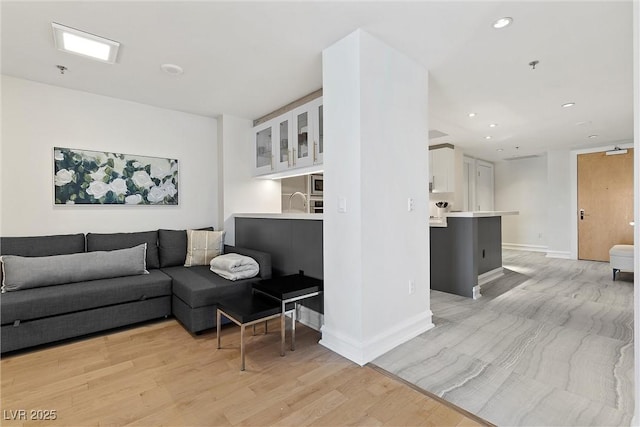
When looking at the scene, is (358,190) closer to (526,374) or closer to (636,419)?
(526,374)

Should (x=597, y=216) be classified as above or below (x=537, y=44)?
below

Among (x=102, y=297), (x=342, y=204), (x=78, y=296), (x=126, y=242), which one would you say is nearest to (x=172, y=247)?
(x=126, y=242)

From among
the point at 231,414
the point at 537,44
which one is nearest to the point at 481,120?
the point at 537,44

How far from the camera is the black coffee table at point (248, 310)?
2070mm

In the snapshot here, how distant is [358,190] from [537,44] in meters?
1.89

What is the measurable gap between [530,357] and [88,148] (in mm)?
4549

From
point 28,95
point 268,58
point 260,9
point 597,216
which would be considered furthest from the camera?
point 597,216

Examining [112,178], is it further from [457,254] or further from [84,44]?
[457,254]

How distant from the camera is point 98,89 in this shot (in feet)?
10.4

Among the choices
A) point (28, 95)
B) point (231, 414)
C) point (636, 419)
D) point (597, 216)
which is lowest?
point (231, 414)

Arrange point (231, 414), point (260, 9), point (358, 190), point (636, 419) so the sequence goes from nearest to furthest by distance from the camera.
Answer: point (636, 419), point (231, 414), point (260, 9), point (358, 190)

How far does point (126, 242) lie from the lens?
3.22 m

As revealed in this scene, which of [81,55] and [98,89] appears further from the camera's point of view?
[98,89]

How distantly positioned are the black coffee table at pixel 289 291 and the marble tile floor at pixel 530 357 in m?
0.73
